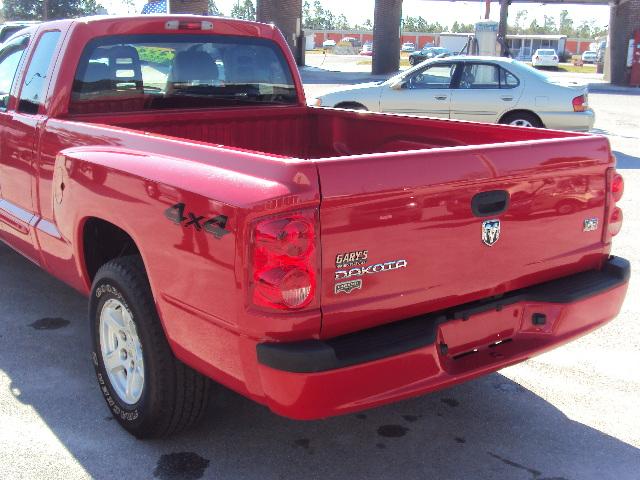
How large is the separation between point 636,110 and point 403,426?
21560 mm

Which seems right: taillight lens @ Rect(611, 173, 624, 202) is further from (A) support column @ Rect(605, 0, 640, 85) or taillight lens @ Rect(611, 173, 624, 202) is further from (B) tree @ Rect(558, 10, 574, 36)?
(B) tree @ Rect(558, 10, 574, 36)

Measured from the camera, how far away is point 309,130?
5555 millimetres

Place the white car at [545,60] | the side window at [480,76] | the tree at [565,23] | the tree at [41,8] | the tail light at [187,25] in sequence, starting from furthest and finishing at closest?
the tree at [565,23] → the tree at [41,8] → the white car at [545,60] → the side window at [480,76] → the tail light at [187,25]

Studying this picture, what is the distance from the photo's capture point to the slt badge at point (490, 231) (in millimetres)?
3109

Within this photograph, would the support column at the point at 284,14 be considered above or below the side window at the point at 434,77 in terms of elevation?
above

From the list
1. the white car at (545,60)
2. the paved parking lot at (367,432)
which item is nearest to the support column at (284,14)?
the white car at (545,60)

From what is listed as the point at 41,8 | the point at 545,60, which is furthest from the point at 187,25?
the point at 41,8

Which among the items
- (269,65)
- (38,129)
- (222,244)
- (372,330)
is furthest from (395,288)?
(269,65)

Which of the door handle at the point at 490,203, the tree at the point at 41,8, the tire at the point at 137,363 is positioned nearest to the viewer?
the door handle at the point at 490,203

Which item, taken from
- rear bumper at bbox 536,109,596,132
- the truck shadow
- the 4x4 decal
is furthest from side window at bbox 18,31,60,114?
rear bumper at bbox 536,109,596,132

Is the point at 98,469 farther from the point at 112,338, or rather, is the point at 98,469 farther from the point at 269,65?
the point at 269,65

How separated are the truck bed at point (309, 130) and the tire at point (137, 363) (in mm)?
1342

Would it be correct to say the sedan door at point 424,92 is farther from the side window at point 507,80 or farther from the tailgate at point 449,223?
the tailgate at point 449,223

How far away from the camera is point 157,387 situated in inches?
131
